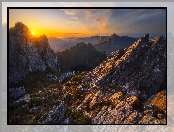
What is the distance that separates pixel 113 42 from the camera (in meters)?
9.70

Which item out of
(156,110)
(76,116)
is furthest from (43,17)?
(156,110)

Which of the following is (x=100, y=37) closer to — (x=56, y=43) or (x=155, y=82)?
(x=56, y=43)

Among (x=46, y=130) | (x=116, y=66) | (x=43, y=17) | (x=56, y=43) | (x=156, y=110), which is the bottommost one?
(x=46, y=130)

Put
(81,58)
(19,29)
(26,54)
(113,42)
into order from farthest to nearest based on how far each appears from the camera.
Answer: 1. (26,54)
2. (81,58)
3. (113,42)
4. (19,29)

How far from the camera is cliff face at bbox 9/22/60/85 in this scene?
963 centimetres

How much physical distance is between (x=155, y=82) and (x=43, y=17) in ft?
15.3

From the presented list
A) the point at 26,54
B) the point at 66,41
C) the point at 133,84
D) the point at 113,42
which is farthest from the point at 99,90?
the point at 26,54

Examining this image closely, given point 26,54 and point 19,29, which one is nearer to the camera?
point 19,29

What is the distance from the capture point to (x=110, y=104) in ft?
31.8

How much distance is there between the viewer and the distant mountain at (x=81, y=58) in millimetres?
9733

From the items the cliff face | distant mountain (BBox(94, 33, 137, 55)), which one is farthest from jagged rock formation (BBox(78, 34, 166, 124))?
the cliff face

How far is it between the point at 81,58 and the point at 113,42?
129cm

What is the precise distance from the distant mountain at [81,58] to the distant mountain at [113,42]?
232 mm

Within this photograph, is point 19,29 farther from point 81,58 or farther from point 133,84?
point 133,84
